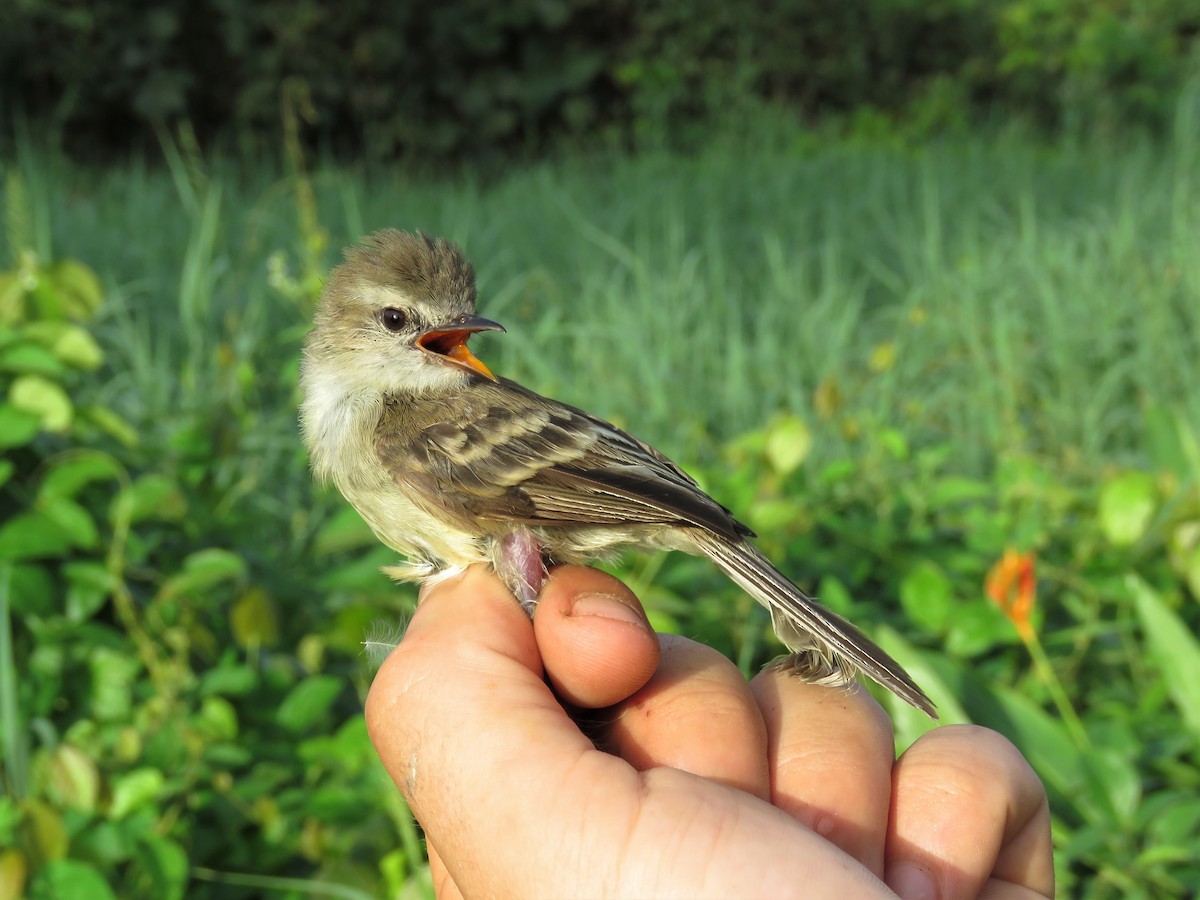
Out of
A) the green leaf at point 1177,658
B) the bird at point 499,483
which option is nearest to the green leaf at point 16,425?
the bird at point 499,483

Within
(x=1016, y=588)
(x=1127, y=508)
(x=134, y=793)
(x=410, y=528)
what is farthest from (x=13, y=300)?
(x=1127, y=508)

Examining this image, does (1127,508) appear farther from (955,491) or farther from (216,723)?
(216,723)

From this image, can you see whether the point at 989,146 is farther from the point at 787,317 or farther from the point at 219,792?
the point at 219,792

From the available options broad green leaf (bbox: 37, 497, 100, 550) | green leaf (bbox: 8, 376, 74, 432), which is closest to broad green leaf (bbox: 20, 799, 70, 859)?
broad green leaf (bbox: 37, 497, 100, 550)

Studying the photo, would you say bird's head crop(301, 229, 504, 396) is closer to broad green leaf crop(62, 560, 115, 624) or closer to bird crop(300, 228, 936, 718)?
bird crop(300, 228, 936, 718)

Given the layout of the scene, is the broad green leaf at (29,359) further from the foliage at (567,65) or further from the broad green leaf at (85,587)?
the foliage at (567,65)

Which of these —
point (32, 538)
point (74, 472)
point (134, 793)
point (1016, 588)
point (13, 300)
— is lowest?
point (134, 793)
